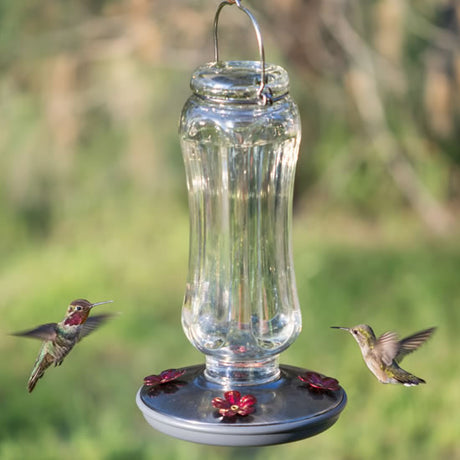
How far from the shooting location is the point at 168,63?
5.67 meters

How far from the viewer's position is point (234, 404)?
1.74 meters

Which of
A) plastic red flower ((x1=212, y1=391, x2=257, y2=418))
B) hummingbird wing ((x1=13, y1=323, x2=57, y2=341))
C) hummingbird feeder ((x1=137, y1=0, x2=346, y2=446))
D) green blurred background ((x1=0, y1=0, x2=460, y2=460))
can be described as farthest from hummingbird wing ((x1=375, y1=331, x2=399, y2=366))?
green blurred background ((x1=0, y1=0, x2=460, y2=460))

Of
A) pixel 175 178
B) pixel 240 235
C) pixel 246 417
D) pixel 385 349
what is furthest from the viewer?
pixel 175 178

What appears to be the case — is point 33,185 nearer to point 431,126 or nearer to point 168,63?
point 168,63

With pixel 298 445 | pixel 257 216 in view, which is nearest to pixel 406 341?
pixel 257 216

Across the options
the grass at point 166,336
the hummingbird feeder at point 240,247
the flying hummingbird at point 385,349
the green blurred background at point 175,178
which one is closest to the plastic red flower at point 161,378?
the hummingbird feeder at point 240,247

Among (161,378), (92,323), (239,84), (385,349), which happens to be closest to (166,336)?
(92,323)

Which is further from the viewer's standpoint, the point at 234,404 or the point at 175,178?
the point at 175,178

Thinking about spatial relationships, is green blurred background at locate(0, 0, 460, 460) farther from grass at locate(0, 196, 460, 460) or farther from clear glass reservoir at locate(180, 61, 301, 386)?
clear glass reservoir at locate(180, 61, 301, 386)

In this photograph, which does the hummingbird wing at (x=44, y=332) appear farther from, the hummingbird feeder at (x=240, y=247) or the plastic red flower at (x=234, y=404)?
the plastic red flower at (x=234, y=404)

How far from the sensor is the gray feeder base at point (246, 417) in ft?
5.52

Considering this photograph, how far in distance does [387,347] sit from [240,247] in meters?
0.42

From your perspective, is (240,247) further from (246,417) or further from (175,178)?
(175,178)

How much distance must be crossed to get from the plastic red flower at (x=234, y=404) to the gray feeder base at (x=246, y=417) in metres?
0.01
